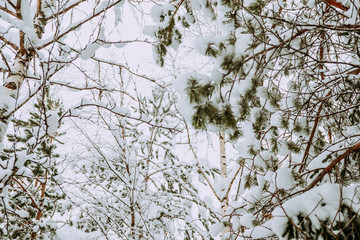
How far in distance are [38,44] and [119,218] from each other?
2673mm

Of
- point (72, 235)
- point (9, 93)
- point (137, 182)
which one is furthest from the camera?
point (137, 182)

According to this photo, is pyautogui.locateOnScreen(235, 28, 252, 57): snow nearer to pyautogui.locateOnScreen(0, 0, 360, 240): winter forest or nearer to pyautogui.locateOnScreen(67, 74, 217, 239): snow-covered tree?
pyautogui.locateOnScreen(0, 0, 360, 240): winter forest

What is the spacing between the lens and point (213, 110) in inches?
58.4

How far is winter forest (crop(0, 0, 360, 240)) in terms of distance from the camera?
5.08ft

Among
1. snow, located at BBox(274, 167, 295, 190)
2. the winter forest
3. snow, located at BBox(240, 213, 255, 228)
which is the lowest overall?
snow, located at BBox(240, 213, 255, 228)

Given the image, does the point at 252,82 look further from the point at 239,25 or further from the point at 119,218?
the point at 119,218

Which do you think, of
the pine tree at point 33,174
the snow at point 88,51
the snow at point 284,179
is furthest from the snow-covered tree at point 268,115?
the pine tree at point 33,174

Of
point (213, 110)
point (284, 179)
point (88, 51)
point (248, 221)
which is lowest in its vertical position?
point (248, 221)

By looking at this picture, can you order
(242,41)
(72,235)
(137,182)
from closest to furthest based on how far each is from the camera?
(242,41) → (72,235) → (137,182)

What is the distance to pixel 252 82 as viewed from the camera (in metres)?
1.85

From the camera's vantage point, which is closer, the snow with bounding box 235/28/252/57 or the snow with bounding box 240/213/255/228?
the snow with bounding box 240/213/255/228

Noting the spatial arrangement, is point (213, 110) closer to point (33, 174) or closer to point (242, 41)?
point (242, 41)

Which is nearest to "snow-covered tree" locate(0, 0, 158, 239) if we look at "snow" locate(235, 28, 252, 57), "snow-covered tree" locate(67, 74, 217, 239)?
"snow-covered tree" locate(67, 74, 217, 239)

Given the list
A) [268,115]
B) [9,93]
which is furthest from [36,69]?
[268,115]
